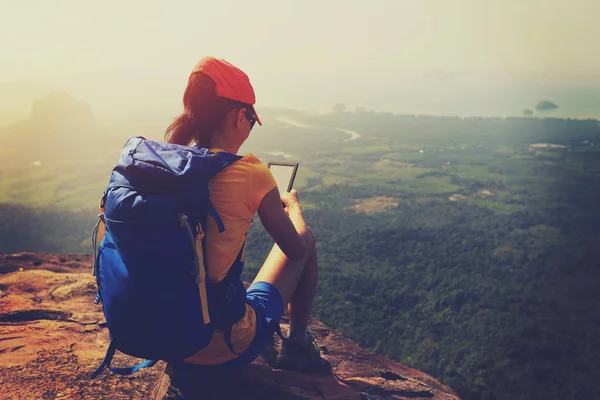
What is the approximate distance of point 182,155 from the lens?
9.12 ft

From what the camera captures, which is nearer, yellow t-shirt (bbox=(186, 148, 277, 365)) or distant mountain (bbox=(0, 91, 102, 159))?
yellow t-shirt (bbox=(186, 148, 277, 365))

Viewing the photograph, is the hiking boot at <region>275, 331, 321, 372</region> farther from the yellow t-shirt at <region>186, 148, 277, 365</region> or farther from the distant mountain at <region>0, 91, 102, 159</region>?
the distant mountain at <region>0, 91, 102, 159</region>

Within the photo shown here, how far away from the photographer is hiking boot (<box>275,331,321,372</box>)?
4.21m

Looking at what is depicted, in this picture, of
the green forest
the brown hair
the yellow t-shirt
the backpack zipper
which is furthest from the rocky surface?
the green forest

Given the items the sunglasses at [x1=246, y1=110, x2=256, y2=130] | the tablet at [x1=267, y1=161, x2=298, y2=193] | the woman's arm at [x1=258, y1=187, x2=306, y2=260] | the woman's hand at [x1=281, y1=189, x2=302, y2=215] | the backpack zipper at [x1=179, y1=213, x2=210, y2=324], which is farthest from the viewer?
the tablet at [x1=267, y1=161, x2=298, y2=193]

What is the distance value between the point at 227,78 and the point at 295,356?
7.81 ft

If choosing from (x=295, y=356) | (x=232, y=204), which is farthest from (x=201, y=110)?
(x=295, y=356)

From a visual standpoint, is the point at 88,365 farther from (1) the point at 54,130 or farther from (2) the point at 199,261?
(1) the point at 54,130

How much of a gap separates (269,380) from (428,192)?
92.7 metres

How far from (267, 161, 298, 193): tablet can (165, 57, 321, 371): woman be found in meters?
0.20

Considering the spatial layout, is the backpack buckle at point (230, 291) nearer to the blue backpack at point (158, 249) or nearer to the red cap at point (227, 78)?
the blue backpack at point (158, 249)

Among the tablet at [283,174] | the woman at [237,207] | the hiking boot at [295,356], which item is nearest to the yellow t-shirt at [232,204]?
the woman at [237,207]

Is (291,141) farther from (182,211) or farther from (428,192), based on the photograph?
(182,211)

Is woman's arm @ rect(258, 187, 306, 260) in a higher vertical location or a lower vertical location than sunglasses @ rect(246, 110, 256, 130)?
lower
